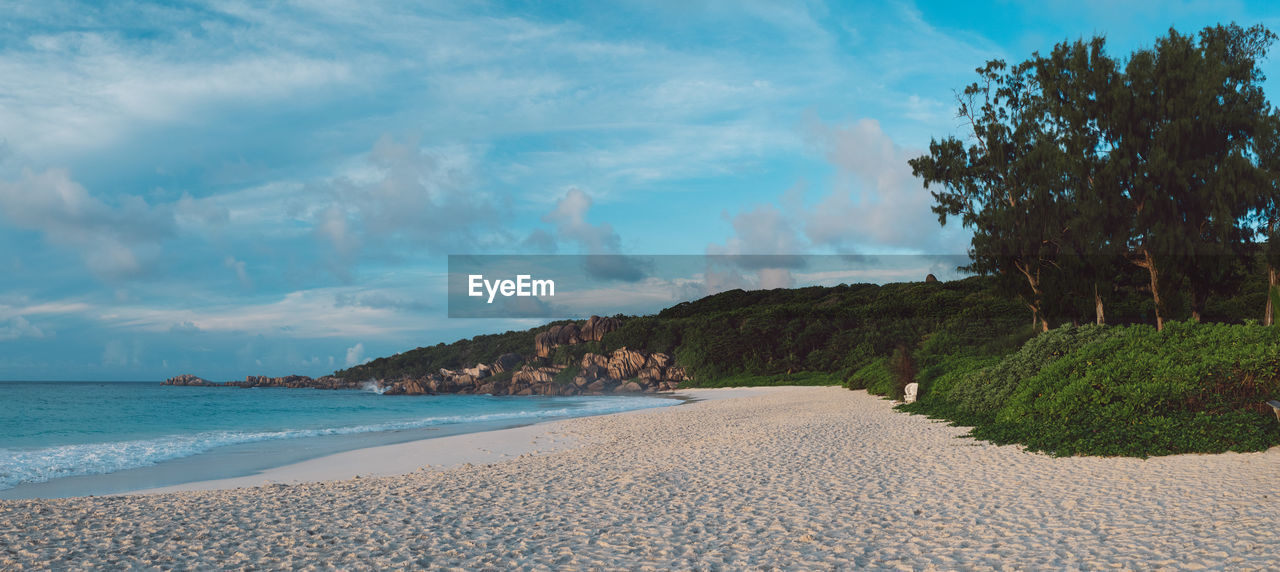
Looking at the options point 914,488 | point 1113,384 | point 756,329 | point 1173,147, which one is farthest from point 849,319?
point 914,488

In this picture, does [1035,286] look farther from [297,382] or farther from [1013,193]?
[297,382]

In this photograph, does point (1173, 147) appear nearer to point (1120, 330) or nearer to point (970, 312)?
point (1120, 330)

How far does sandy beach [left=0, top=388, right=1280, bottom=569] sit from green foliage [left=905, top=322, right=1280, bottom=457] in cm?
64

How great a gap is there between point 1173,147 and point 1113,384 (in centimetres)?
2001

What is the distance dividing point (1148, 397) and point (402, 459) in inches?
548

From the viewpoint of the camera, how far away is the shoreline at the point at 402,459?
12422 millimetres

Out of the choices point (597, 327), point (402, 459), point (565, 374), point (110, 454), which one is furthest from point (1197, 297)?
point (597, 327)

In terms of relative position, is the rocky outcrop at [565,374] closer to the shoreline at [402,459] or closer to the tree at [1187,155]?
the tree at [1187,155]

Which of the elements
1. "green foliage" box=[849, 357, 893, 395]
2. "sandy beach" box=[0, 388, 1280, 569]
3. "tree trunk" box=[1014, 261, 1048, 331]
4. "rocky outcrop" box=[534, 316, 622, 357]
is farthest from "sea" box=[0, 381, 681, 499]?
"rocky outcrop" box=[534, 316, 622, 357]

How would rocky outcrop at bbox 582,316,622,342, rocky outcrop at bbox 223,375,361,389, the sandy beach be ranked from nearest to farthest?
the sandy beach → rocky outcrop at bbox 582,316,622,342 → rocky outcrop at bbox 223,375,361,389

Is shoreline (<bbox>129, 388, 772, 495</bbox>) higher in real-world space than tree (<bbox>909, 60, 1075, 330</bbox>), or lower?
lower

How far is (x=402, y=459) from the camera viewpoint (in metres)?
15.1

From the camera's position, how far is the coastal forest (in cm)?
1274

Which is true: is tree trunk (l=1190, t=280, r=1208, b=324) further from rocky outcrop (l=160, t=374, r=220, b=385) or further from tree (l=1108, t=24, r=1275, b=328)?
rocky outcrop (l=160, t=374, r=220, b=385)
